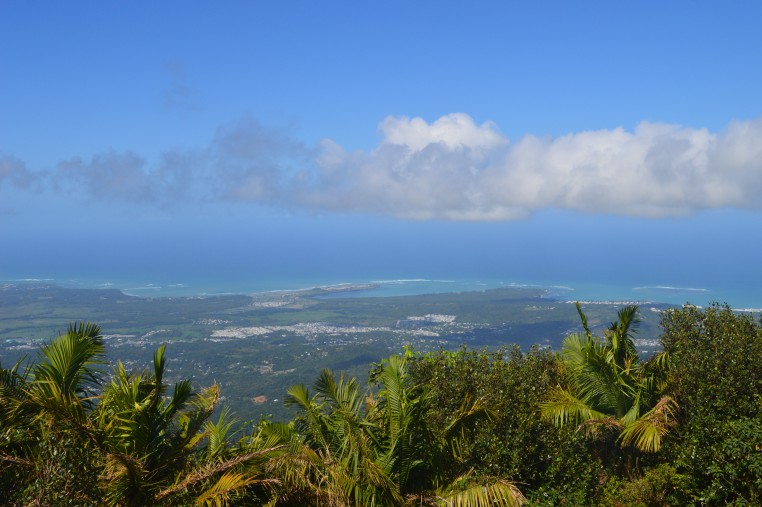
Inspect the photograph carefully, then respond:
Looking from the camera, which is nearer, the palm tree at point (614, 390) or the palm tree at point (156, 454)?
the palm tree at point (156, 454)

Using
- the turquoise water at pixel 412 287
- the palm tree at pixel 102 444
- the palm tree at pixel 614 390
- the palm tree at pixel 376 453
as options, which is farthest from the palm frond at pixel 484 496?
the turquoise water at pixel 412 287

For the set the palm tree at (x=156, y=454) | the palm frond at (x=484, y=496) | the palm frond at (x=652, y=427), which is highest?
the palm tree at (x=156, y=454)

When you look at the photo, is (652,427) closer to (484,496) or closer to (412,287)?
(484,496)

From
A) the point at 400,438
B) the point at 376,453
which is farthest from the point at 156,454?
the point at 400,438

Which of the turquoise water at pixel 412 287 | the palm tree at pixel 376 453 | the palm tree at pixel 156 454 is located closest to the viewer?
the palm tree at pixel 156 454

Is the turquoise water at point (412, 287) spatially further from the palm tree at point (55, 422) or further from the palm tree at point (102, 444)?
the palm tree at point (55, 422)

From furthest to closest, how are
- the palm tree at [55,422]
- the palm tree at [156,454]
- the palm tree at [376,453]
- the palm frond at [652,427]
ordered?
the palm frond at [652,427]
the palm tree at [376,453]
the palm tree at [156,454]
the palm tree at [55,422]

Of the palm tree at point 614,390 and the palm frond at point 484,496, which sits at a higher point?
the palm tree at point 614,390

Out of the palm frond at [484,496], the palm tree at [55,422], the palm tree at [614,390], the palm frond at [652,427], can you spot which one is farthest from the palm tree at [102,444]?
the palm frond at [652,427]
